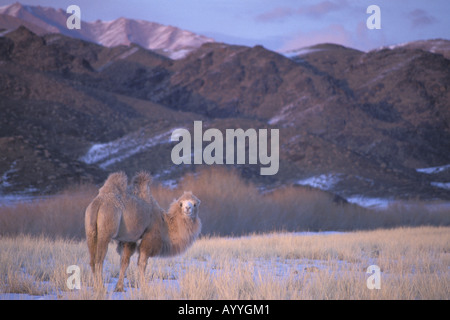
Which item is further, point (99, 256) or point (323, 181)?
point (323, 181)

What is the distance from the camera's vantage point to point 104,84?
223ft

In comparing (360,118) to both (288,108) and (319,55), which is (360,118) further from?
(319,55)

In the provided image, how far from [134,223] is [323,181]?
25.2 meters

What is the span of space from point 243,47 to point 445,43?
44498mm

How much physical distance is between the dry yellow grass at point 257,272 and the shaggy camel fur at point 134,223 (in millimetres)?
361

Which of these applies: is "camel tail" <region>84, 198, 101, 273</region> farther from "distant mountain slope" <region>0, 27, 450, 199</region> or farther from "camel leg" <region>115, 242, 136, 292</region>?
"distant mountain slope" <region>0, 27, 450, 199</region>

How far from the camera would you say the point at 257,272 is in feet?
23.7

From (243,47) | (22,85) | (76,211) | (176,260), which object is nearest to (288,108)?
(243,47)

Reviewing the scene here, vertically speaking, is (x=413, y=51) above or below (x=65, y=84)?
above

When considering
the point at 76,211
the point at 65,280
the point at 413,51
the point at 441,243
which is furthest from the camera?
Answer: the point at 413,51

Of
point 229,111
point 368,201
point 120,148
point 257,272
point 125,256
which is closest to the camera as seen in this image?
point 125,256

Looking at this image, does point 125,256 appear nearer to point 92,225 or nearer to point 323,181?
point 92,225

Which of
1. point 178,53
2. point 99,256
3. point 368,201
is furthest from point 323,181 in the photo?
point 178,53

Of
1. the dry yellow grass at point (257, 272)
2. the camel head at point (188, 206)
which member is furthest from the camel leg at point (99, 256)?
the camel head at point (188, 206)
